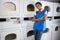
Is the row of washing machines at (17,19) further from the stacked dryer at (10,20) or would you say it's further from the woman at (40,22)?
the woman at (40,22)

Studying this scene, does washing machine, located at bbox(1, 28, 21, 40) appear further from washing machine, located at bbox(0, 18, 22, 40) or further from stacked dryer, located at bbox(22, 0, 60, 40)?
stacked dryer, located at bbox(22, 0, 60, 40)

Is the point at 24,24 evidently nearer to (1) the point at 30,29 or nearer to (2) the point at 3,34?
(1) the point at 30,29

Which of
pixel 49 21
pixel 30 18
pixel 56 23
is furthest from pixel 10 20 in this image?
pixel 56 23

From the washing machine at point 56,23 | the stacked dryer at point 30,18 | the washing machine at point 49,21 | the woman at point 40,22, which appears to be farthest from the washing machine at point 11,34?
the washing machine at point 56,23

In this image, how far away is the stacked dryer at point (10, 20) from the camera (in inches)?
88.7

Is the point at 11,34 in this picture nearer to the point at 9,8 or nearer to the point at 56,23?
the point at 9,8

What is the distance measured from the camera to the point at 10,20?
2348 mm

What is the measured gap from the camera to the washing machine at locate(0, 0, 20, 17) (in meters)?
2.23

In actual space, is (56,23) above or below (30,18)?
below

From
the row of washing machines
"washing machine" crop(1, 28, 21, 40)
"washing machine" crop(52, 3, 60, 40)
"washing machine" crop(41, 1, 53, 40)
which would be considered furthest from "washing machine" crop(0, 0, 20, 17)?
"washing machine" crop(52, 3, 60, 40)

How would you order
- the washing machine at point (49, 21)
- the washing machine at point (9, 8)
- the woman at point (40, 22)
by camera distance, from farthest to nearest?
the washing machine at point (49, 21), the woman at point (40, 22), the washing machine at point (9, 8)

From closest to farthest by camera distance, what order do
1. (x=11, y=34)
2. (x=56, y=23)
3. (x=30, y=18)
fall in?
(x=11, y=34) → (x=30, y=18) → (x=56, y=23)

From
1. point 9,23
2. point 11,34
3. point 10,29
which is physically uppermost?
point 9,23

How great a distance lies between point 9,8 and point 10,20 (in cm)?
25
